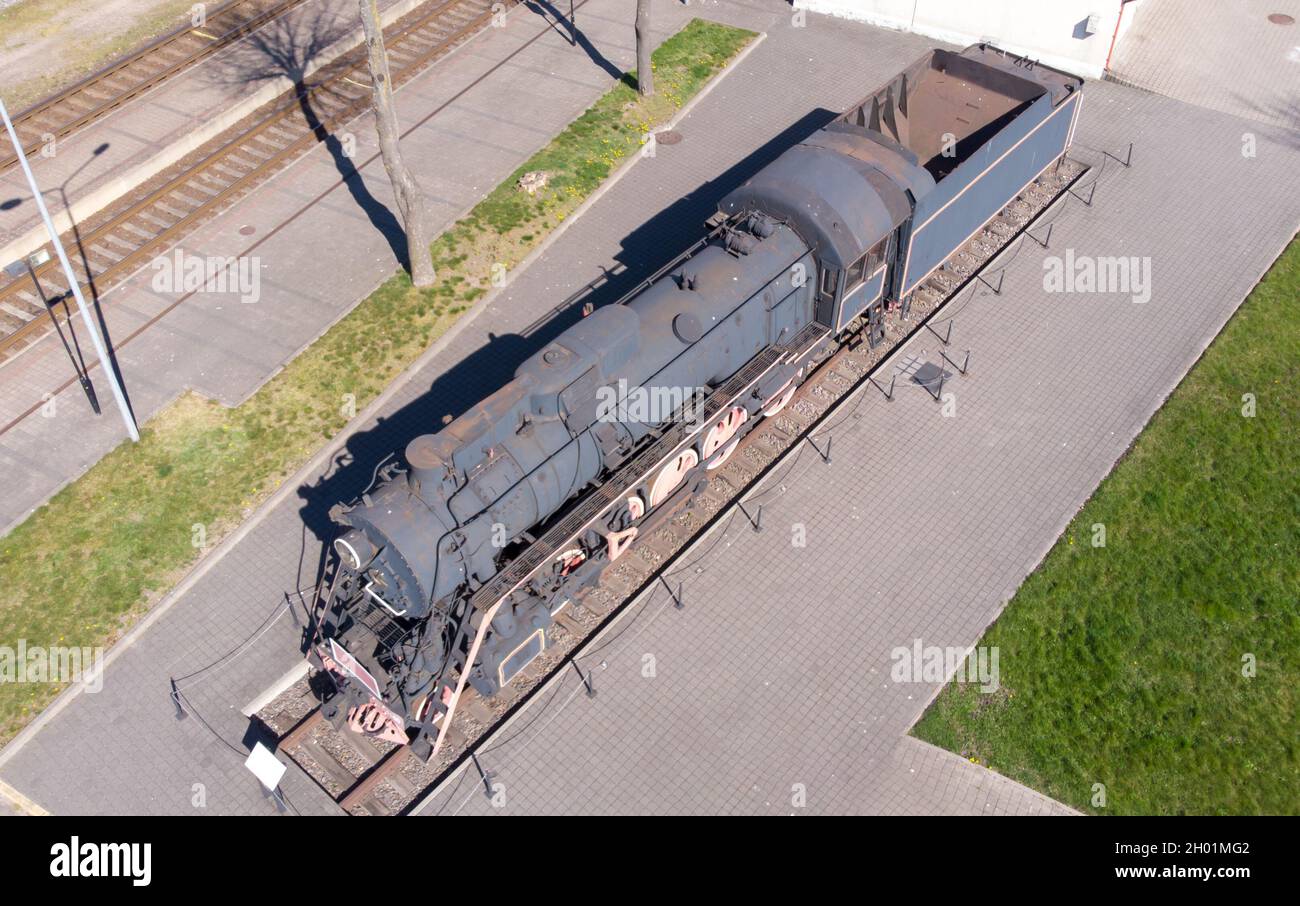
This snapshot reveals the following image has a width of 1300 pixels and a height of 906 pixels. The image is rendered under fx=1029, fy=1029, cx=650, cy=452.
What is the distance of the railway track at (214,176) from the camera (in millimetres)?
23500

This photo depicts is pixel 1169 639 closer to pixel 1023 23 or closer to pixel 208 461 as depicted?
pixel 208 461

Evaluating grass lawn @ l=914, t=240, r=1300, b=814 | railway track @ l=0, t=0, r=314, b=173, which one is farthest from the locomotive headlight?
railway track @ l=0, t=0, r=314, b=173

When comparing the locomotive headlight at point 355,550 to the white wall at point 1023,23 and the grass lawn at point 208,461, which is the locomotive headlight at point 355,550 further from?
the white wall at point 1023,23

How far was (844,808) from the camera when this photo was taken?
15914mm

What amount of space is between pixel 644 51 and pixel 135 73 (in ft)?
48.2

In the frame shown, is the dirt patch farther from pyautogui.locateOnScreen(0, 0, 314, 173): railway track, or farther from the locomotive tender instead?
the locomotive tender

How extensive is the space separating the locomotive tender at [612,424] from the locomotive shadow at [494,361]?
2946 millimetres

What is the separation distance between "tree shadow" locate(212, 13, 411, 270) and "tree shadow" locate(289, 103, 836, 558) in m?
4.82

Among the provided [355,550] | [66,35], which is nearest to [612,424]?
[355,550]

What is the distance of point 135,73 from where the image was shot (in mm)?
29578

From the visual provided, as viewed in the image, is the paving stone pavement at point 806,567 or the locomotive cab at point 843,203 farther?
the locomotive cab at point 843,203

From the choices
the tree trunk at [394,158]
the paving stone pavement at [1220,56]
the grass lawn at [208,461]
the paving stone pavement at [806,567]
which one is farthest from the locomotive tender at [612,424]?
the paving stone pavement at [1220,56]

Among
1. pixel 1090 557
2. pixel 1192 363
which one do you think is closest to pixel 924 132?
pixel 1192 363
